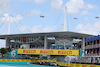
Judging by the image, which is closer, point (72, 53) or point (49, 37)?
point (72, 53)

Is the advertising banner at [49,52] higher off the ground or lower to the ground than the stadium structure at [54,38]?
lower

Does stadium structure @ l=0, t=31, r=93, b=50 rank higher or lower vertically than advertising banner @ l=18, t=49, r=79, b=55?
higher

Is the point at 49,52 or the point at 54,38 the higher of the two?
the point at 54,38

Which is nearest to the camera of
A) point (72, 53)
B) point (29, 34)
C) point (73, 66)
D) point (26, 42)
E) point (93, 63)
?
point (93, 63)

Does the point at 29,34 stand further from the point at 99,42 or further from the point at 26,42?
the point at 99,42

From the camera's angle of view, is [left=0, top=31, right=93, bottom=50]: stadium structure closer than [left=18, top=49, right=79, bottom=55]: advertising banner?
No

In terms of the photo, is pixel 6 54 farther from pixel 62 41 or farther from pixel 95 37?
pixel 95 37

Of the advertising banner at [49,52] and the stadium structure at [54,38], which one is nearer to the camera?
the advertising banner at [49,52]

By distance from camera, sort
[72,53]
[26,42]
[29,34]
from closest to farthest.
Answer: [72,53]
[29,34]
[26,42]

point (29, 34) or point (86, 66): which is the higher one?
point (29, 34)

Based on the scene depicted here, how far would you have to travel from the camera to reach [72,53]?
54.6 metres

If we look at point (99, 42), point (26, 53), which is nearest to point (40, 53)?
point (26, 53)

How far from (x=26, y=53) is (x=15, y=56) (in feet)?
12.0

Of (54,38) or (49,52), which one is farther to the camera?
(54,38)
